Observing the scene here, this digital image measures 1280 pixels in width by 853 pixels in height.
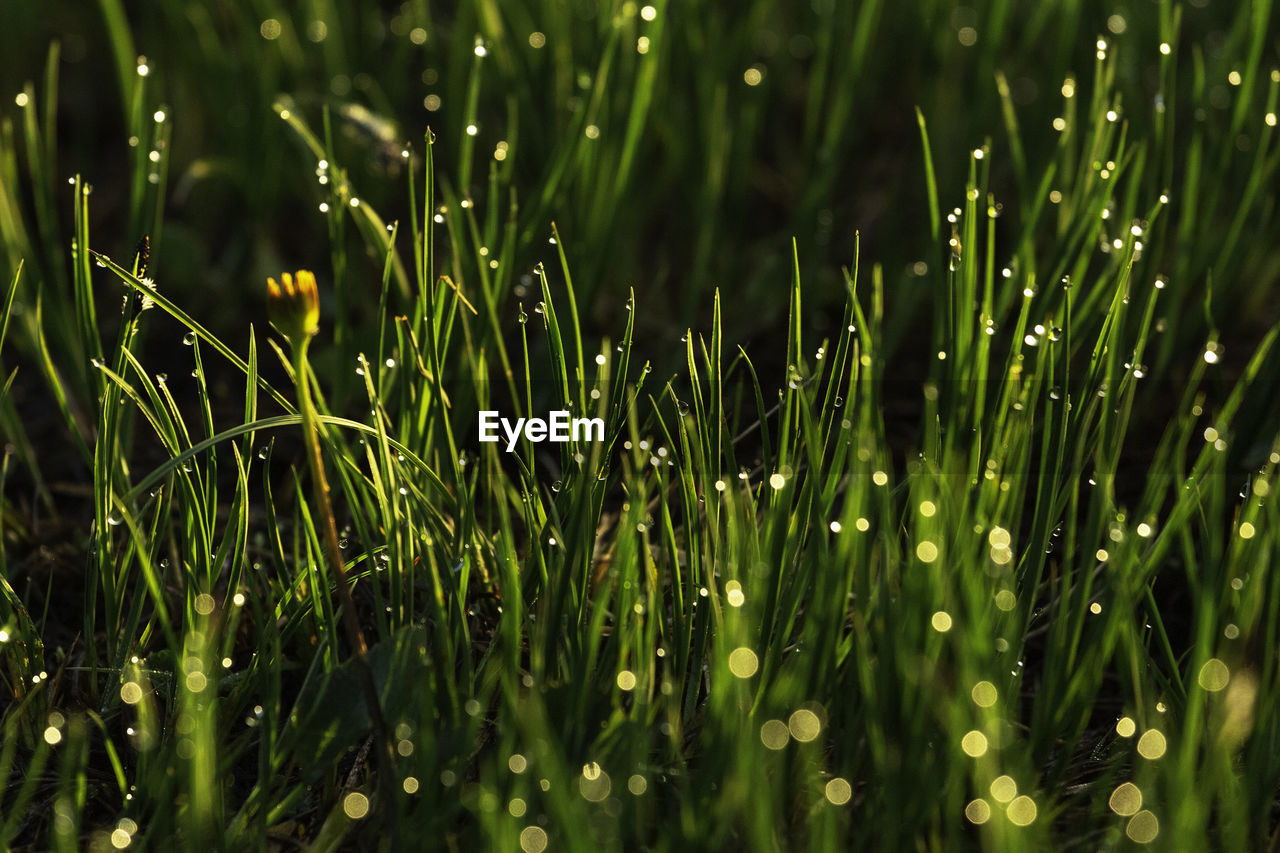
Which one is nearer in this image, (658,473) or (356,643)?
(356,643)

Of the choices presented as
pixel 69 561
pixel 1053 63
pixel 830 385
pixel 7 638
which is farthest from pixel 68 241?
pixel 1053 63

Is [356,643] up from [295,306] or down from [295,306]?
down

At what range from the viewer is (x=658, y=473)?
3.35 feet

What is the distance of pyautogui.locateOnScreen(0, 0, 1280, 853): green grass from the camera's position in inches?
34.2

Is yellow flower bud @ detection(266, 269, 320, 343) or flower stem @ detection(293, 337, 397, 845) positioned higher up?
yellow flower bud @ detection(266, 269, 320, 343)

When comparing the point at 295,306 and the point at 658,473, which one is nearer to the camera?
the point at 295,306

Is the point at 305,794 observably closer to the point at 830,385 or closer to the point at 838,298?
the point at 830,385

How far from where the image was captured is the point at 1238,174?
1609 millimetres

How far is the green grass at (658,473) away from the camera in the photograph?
87 cm

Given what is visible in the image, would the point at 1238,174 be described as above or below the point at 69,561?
above

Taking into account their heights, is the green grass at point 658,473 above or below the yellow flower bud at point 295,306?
below

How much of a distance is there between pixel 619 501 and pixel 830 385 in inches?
16.0

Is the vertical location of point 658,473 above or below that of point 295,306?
below

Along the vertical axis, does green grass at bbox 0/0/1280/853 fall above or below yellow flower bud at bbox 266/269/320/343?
below
